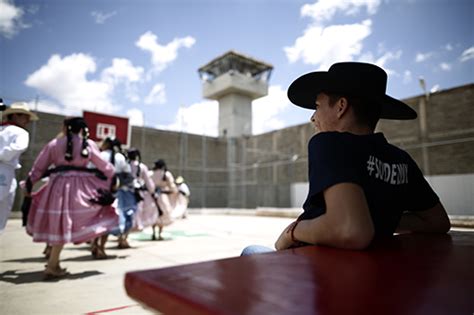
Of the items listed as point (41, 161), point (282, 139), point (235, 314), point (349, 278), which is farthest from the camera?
point (282, 139)

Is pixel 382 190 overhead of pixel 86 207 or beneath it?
overhead

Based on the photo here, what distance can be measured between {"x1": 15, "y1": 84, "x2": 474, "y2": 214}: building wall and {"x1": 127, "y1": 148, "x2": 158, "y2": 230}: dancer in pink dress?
9381 mm

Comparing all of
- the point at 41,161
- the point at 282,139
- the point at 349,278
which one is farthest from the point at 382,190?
the point at 282,139

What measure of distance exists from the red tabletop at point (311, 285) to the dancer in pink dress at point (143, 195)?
5.49m

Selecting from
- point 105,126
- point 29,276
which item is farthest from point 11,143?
point 105,126

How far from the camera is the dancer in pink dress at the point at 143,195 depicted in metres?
5.87

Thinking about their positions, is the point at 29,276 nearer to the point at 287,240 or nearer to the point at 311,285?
the point at 287,240

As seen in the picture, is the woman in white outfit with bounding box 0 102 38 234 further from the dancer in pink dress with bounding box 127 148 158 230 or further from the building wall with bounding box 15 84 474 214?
the building wall with bounding box 15 84 474 214

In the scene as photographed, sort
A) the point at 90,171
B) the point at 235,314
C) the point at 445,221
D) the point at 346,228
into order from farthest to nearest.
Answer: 1. the point at 90,171
2. the point at 445,221
3. the point at 346,228
4. the point at 235,314

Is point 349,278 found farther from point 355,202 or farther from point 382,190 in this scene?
point 382,190

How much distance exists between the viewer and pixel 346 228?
2.62 feet

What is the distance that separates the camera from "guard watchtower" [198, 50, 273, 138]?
2678cm

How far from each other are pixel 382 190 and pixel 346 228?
261mm

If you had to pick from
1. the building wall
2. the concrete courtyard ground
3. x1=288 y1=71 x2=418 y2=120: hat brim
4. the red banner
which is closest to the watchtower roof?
the building wall
